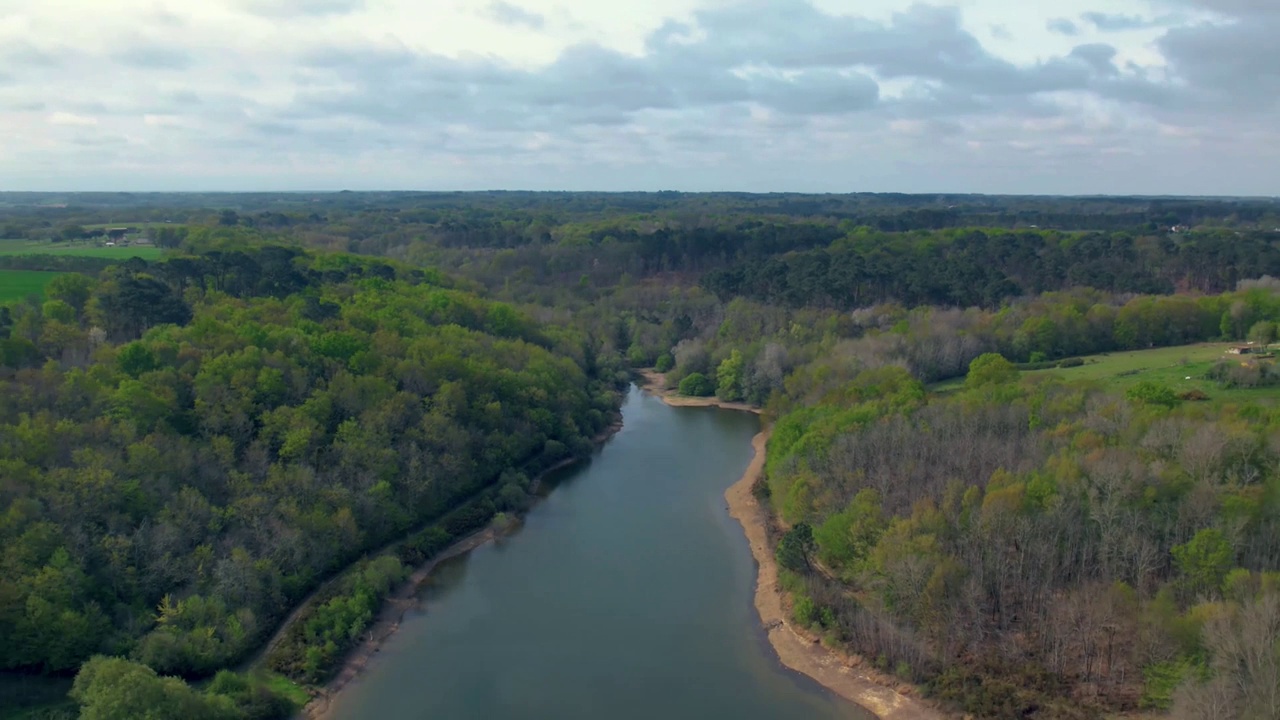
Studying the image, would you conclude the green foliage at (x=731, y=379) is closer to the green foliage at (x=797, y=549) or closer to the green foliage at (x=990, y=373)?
the green foliage at (x=990, y=373)

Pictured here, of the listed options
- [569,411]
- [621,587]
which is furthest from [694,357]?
[621,587]

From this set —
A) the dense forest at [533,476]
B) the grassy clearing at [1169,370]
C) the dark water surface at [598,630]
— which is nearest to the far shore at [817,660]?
the dark water surface at [598,630]

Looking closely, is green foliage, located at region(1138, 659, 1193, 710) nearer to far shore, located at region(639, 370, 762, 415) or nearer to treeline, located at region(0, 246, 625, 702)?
treeline, located at region(0, 246, 625, 702)

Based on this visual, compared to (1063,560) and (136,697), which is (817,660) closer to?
(1063,560)

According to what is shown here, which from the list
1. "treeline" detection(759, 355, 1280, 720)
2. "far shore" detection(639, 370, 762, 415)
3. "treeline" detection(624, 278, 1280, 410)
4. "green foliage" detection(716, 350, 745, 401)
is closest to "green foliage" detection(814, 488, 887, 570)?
"treeline" detection(759, 355, 1280, 720)

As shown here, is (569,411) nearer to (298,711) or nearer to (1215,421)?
(298,711)

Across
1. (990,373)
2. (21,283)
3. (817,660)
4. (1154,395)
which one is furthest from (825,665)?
(21,283)
